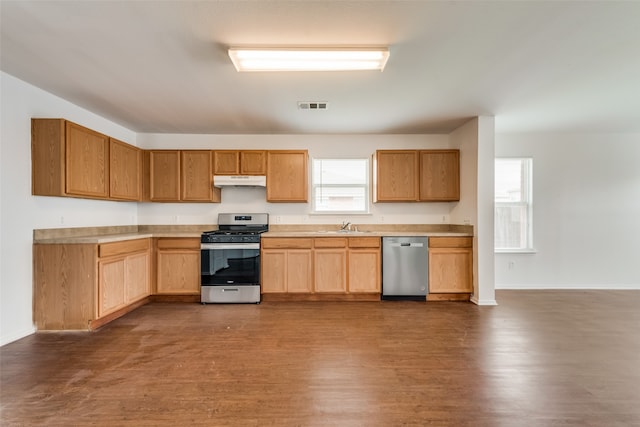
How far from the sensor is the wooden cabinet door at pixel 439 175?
424 cm

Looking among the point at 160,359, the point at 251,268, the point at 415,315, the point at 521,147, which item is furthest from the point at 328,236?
the point at 521,147

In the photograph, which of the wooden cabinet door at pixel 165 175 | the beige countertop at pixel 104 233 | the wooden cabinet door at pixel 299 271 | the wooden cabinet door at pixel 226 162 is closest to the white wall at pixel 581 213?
the wooden cabinet door at pixel 299 271

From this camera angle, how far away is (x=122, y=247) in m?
3.29

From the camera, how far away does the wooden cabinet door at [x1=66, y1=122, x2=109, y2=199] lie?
2.91 meters

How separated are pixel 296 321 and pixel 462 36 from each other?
10.1 feet

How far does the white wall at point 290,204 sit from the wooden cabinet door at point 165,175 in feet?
1.00

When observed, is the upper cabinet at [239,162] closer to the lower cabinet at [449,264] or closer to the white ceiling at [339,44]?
the white ceiling at [339,44]

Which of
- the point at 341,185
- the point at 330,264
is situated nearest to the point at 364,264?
the point at 330,264

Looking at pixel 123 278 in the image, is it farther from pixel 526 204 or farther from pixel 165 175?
pixel 526 204

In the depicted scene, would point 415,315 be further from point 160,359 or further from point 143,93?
point 143,93

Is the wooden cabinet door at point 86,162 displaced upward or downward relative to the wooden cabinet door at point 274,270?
upward

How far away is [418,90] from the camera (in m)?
2.92

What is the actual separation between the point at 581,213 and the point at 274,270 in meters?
5.06

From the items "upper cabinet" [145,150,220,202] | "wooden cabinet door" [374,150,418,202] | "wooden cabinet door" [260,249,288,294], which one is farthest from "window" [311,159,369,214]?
"upper cabinet" [145,150,220,202]
